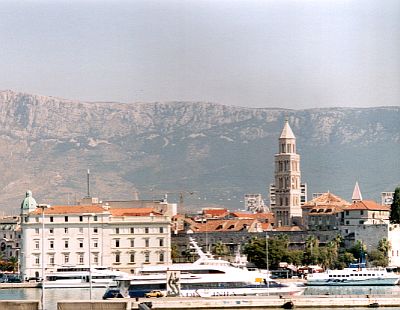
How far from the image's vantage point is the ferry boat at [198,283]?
6112cm

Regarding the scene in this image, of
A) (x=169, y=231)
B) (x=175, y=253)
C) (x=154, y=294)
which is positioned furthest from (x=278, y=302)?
(x=175, y=253)

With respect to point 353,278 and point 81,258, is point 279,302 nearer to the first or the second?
point 353,278

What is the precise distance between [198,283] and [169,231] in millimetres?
33777

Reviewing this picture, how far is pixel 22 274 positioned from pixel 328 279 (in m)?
26.6

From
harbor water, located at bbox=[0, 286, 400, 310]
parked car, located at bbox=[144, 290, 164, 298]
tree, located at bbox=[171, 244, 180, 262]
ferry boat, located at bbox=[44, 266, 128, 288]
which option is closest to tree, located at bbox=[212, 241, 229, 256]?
tree, located at bbox=[171, 244, 180, 262]

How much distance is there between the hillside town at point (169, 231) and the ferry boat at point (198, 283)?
14396 mm

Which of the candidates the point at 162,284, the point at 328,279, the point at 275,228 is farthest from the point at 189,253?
the point at 162,284

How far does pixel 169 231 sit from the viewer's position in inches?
3789

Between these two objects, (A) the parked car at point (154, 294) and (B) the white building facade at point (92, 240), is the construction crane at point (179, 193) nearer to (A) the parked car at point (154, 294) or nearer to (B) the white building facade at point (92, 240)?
(B) the white building facade at point (92, 240)

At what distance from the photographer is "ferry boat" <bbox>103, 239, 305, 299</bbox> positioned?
201ft

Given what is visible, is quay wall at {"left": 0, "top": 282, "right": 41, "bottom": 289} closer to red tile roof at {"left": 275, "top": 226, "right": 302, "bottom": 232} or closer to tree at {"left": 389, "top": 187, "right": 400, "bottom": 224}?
red tile roof at {"left": 275, "top": 226, "right": 302, "bottom": 232}

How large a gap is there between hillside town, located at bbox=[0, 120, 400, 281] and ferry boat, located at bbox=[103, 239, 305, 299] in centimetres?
1440

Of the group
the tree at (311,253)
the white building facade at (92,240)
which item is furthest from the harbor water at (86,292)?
the tree at (311,253)

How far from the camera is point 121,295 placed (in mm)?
61875
